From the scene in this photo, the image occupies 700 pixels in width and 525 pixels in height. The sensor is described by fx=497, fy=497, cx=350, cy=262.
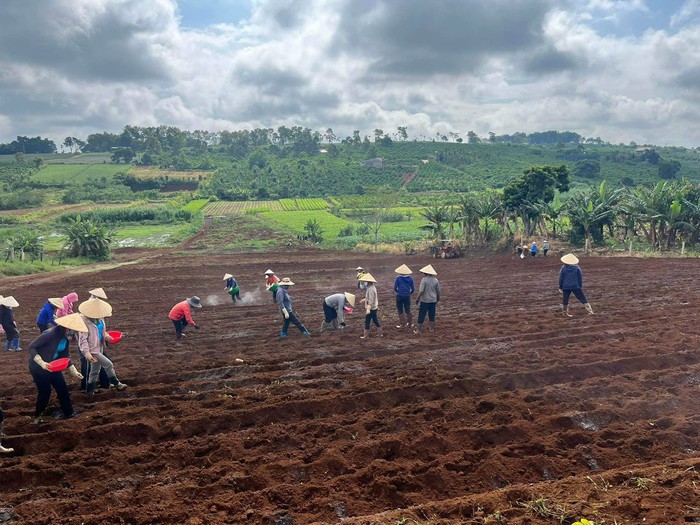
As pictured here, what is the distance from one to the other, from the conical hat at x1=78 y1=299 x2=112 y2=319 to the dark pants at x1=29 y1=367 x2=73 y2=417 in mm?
1039

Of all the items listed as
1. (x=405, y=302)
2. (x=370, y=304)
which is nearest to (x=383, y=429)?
(x=370, y=304)

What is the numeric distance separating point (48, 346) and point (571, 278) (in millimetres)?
10543

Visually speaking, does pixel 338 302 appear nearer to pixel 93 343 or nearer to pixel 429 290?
pixel 429 290

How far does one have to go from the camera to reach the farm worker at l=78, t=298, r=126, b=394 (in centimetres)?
743

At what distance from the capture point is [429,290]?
10.5 metres

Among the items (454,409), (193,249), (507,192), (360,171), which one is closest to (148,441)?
(454,409)

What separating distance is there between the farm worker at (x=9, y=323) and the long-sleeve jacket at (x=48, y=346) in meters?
4.51

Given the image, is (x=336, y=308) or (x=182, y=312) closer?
(x=182, y=312)

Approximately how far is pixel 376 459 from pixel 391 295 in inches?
433

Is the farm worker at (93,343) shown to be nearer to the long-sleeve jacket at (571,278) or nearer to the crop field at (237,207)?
the long-sleeve jacket at (571,278)

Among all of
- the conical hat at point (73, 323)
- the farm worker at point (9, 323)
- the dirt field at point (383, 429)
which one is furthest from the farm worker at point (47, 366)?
the farm worker at point (9, 323)

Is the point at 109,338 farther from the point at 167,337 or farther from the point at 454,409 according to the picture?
the point at 454,409

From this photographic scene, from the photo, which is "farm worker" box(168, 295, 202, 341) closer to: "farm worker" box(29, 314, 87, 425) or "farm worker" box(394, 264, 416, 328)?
"farm worker" box(29, 314, 87, 425)

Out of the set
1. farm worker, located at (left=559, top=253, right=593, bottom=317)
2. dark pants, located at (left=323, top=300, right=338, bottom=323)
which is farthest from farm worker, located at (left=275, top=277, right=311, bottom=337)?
farm worker, located at (left=559, top=253, right=593, bottom=317)
